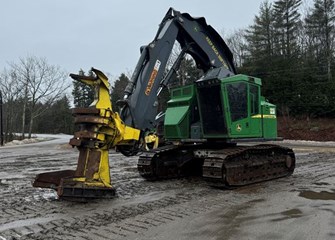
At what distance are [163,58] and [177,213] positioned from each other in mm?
3813

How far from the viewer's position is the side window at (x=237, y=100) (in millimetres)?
9062

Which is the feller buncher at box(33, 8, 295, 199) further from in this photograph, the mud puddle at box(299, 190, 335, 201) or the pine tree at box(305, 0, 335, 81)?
the pine tree at box(305, 0, 335, 81)

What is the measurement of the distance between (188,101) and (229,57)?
1834mm

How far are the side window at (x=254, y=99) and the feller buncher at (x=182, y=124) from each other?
1.0 inches

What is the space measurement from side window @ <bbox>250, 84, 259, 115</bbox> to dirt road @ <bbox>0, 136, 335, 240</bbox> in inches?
74.1

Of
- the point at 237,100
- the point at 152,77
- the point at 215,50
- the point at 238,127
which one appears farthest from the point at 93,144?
the point at 215,50

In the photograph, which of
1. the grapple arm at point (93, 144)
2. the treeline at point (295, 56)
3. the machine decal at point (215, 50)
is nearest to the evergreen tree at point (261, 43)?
the treeline at point (295, 56)

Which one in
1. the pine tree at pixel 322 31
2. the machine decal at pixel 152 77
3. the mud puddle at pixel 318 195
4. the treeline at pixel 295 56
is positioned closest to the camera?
the mud puddle at pixel 318 195

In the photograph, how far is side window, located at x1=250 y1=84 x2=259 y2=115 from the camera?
375 inches

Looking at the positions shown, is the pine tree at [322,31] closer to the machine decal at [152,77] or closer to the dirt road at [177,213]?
the dirt road at [177,213]

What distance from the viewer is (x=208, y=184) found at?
30.2 ft

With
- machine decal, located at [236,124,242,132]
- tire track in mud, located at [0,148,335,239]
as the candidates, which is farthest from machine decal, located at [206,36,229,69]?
tire track in mud, located at [0,148,335,239]

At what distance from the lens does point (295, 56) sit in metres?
39.8

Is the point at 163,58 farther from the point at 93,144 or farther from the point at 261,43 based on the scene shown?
the point at 261,43
